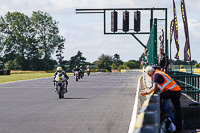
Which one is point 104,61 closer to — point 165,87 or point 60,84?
point 60,84

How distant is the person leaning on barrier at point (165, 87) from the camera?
7730 mm

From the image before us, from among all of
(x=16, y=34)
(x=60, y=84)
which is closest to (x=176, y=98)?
→ (x=60, y=84)

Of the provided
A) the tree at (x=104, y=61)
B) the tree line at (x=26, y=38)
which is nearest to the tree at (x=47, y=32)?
the tree line at (x=26, y=38)

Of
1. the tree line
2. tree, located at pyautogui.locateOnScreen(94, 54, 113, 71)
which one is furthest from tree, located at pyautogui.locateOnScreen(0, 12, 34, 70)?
tree, located at pyautogui.locateOnScreen(94, 54, 113, 71)

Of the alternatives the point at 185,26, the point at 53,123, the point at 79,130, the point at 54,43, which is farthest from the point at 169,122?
the point at 54,43

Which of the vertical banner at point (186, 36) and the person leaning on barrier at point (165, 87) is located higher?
the vertical banner at point (186, 36)

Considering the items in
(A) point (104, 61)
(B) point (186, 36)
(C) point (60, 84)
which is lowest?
(C) point (60, 84)

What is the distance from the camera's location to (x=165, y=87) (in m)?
7.98

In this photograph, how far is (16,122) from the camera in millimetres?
9602

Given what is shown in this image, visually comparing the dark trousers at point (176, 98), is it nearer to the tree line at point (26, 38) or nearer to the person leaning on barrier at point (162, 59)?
the person leaning on barrier at point (162, 59)

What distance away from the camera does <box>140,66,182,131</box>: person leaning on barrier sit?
773 cm

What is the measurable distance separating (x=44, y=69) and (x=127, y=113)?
87.5 meters

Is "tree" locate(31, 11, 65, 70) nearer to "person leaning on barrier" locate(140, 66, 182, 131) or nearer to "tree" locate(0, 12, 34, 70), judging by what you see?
"tree" locate(0, 12, 34, 70)

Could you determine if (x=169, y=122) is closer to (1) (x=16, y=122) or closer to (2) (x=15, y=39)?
(1) (x=16, y=122)
